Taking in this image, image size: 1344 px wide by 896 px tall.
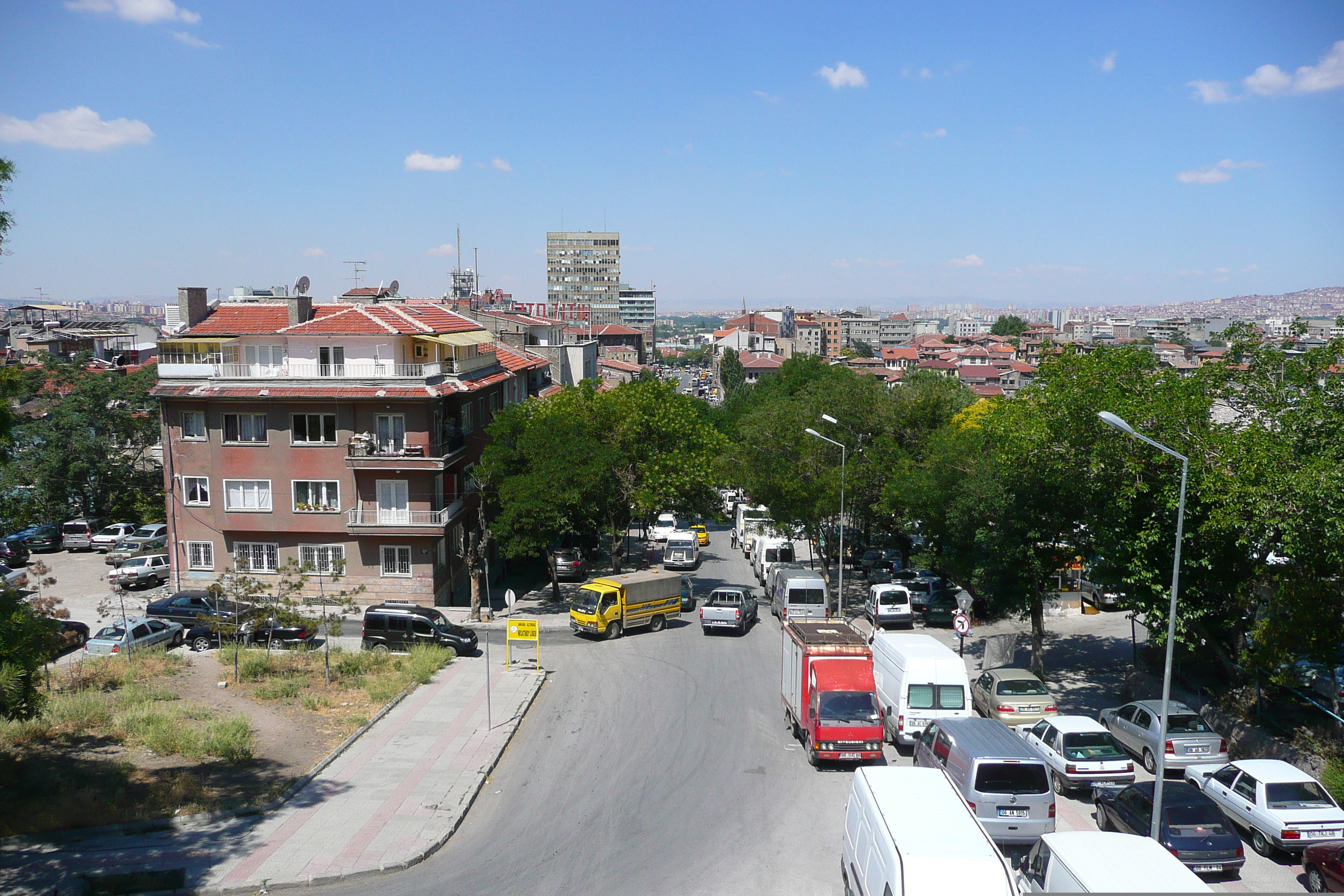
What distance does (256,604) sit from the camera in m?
28.2

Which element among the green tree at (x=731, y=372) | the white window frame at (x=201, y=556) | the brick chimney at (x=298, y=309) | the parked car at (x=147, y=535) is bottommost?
the parked car at (x=147, y=535)

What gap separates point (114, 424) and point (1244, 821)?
52087 mm

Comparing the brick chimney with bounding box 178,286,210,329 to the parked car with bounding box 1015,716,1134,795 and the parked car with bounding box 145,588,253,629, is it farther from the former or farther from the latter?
the parked car with bounding box 1015,716,1134,795

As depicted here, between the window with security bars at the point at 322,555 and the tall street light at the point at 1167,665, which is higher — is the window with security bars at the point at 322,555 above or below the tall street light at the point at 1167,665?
below

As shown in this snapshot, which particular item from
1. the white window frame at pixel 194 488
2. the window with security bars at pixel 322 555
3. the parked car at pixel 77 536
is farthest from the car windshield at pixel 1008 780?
the parked car at pixel 77 536

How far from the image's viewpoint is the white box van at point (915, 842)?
35.5ft

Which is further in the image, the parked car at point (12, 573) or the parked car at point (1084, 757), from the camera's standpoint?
the parked car at point (12, 573)

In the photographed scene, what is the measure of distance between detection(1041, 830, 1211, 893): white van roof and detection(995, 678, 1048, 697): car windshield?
10.9 meters

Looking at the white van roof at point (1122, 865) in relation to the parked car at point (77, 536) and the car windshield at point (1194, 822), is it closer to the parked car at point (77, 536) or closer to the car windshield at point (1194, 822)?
the car windshield at point (1194, 822)

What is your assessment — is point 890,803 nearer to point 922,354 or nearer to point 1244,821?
point 1244,821

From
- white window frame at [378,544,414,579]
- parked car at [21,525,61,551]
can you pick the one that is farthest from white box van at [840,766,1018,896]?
parked car at [21,525,61,551]

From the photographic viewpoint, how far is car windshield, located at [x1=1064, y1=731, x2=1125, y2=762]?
18.5 meters

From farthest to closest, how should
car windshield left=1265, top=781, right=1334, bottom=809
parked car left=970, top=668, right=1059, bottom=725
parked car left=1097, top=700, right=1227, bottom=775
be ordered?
parked car left=970, top=668, right=1059, bottom=725
parked car left=1097, top=700, right=1227, bottom=775
car windshield left=1265, top=781, right=1334, bottom=809

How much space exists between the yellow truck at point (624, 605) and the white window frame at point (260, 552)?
12526 mm
